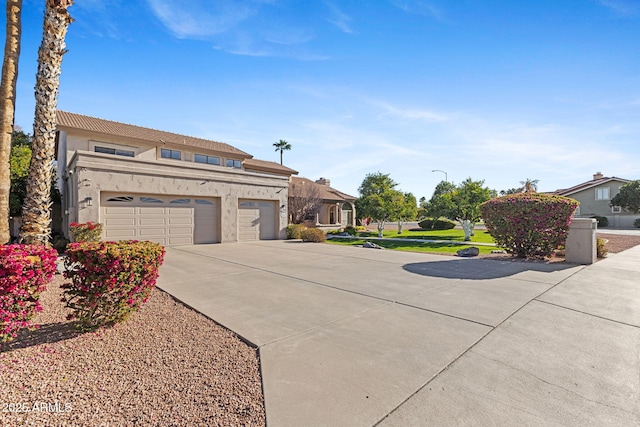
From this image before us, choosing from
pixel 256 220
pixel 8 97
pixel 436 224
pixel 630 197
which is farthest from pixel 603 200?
pixel 8 97

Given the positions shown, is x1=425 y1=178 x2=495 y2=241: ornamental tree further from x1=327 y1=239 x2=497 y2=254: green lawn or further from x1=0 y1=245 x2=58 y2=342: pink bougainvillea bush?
x1=0 y1=245 x2=58 y2=342: pink bougainvillea bush

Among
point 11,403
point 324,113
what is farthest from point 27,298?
point 324,113

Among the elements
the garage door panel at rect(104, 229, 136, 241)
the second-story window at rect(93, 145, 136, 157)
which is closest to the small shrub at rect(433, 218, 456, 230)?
the garage door panel at rect(104, 229, 136, 241)

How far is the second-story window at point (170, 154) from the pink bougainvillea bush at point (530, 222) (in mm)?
20420

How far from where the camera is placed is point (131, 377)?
3.10 m

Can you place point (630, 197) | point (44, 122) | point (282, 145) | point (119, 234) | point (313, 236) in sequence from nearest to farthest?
point (44, 122) < point (119, 234) < point (313, 236) < point (630, 197) < point (282, 145)

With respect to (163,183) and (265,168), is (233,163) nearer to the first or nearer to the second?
(265,168)

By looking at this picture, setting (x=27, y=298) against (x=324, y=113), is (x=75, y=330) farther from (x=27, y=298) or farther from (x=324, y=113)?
(x=324, y=113)

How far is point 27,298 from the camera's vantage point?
345 cm

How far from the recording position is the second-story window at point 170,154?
2116 cm

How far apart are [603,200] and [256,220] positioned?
1918 inches

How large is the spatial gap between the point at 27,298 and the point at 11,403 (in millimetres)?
1295

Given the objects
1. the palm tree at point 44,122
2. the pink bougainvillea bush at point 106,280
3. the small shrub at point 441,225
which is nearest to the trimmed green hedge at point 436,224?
the small shrub at point 441,225

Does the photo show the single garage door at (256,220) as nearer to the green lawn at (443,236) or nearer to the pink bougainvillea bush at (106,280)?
the green lawn at (443,236)
